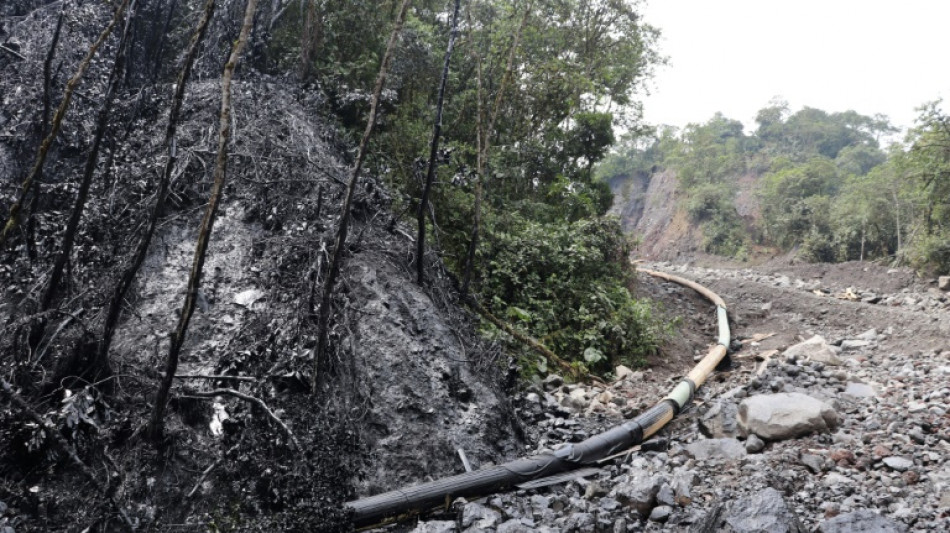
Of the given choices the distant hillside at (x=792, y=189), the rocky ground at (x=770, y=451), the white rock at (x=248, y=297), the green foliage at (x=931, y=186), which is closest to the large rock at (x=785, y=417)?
the rocky ground at (x=770, y=451)

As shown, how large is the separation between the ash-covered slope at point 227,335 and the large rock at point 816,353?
390 centimetres

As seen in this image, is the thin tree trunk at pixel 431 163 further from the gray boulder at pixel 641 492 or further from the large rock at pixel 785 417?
the large rock at pixel 785 417

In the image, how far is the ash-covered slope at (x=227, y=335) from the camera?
3551 mm

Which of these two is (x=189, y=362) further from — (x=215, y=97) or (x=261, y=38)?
(x=261, y=38)

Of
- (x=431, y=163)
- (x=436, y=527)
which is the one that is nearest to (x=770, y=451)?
(x=436, y=527)

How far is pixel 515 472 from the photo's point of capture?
452 centimetres

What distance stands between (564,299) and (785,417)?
409 centimetres

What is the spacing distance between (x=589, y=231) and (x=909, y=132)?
15324 millimetres

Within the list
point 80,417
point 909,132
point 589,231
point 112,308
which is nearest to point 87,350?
point 112,308

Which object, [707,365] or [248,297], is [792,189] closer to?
[707,365]

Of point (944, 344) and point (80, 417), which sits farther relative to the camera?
point (944, 344)

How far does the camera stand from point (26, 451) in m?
3.35

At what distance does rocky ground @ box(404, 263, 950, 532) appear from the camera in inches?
148

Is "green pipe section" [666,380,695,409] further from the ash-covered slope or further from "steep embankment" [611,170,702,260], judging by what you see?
"steep embankment" [611,170,702,260]
